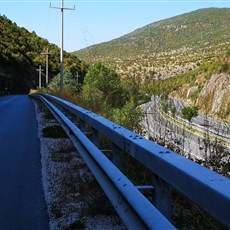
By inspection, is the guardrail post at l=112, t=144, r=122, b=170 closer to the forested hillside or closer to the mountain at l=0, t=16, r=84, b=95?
the forested hillside

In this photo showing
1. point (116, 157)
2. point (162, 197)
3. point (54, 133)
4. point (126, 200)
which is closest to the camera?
point (162, 197)

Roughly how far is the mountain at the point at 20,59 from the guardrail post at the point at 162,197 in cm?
7154

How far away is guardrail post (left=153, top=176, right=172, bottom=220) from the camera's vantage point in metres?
2.94

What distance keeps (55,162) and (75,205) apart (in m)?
2.43

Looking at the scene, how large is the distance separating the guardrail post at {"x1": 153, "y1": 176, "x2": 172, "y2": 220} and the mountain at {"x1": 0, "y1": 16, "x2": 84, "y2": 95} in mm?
71544

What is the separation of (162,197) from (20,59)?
9123cm

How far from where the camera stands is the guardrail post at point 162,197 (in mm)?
2944

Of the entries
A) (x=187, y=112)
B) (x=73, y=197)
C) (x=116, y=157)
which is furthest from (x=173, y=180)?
(x=187, y=112)

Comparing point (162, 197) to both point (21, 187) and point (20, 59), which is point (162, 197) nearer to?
point (21, 187)

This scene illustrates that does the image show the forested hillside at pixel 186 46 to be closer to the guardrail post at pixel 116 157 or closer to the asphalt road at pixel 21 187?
the asphalt road at pixel 21 187

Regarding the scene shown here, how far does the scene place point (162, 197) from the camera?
3033 millimetres

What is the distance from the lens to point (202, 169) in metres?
2.38

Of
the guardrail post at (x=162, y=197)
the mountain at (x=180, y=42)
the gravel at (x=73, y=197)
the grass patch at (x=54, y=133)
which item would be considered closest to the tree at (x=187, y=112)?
the gravel at (x=73, y=197)

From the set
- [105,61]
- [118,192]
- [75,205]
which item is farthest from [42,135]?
[105,61]
